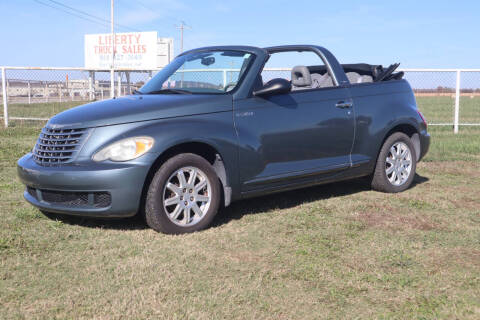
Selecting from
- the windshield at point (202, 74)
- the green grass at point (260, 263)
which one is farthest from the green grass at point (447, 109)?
the windshield at point (202, 74)

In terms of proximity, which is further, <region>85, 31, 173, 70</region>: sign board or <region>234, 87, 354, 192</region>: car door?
<region>85, 31, 173, 70</region>: sign board

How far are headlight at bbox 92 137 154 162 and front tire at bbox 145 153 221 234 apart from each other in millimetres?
254

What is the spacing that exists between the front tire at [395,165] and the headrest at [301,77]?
133 cm

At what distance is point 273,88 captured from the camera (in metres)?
5.00

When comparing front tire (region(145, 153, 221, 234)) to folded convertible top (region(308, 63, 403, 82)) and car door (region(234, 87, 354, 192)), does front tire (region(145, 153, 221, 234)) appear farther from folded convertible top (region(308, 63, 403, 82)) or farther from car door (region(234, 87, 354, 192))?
folded convertible top (region(308, 63, 403, 82))

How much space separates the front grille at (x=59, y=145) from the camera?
440 cm

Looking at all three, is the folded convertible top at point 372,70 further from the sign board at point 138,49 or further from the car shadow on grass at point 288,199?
the sign board at point 138,49

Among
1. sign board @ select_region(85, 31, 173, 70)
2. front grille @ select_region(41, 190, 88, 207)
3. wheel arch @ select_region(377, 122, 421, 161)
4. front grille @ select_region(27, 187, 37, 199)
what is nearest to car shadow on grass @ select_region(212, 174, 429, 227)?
wheel arch @ select_region(377, 122, 421, 161)

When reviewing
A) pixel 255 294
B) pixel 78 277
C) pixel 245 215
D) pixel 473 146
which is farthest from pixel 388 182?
pixel 473 146

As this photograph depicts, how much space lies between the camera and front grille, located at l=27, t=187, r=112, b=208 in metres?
4.36

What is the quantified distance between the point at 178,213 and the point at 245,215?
971 mm

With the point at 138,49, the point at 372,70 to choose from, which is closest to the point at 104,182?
the point at 372,70

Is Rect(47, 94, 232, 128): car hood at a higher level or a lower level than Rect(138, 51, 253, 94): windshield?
lower

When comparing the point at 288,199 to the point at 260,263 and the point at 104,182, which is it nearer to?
the point at 260,263
